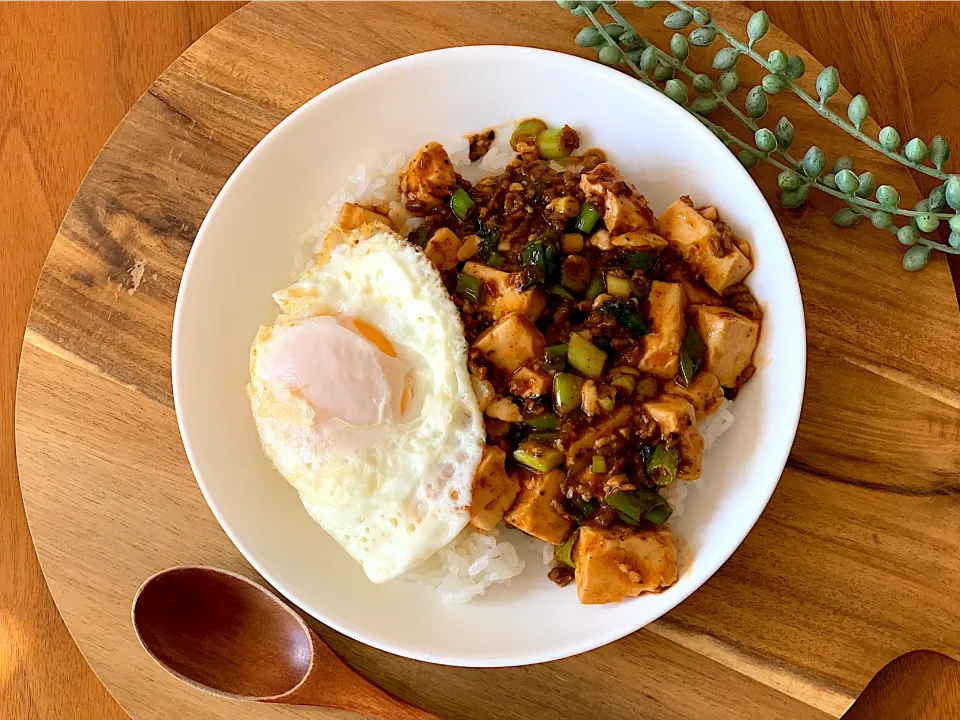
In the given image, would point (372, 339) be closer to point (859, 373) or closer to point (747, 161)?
point (747, 161)

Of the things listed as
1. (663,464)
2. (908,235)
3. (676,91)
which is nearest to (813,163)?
(908,235)

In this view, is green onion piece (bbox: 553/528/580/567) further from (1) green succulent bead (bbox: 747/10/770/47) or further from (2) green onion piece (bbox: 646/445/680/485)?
(1) green succulent bead (bbox: 747/10/770/47)

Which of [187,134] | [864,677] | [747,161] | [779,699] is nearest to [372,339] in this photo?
[187,134]

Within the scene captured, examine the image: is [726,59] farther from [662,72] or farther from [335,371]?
[335,371]

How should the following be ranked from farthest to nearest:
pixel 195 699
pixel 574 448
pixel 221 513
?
pixel 195 699
pixel 221 513
pixel 574 448

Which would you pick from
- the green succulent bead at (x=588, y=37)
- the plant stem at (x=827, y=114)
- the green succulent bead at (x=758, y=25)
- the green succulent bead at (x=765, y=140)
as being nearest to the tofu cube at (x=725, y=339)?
the green succulent bead at (x=765, y=140)

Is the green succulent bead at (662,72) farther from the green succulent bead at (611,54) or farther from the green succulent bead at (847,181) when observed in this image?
the green succulent bead at (847,181)

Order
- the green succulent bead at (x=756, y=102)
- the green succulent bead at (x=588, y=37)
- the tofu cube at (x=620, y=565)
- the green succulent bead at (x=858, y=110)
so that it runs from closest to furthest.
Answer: the tofu cube at (x=620, y=565) < the green succulent bead at (x=858, y=110) < the green succulent bead at (x=756, y=102) < the green succulent bead at (x=588, y=37)

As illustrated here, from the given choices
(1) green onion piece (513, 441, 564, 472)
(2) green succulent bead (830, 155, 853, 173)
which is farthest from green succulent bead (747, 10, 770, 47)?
(1) green onion piece (513, 441, 564, 472)
